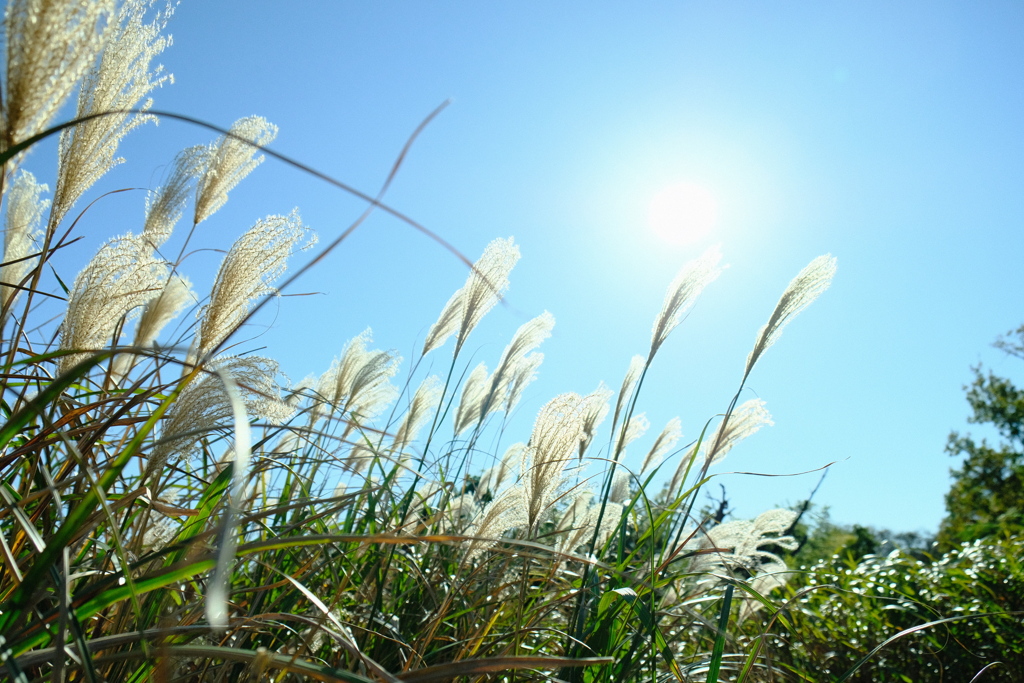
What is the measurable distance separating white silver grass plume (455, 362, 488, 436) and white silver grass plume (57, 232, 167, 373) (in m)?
1.71

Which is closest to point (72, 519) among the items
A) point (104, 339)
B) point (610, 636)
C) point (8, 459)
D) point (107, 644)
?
point (107, 644)

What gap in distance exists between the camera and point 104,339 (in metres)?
1.58

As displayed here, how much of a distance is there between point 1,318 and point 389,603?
1.59 metres

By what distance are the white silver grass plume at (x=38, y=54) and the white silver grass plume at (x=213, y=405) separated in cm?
47

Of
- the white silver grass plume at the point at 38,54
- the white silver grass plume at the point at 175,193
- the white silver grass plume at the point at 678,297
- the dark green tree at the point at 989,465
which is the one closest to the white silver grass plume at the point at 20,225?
the white silver grass plume at the point at 175,193

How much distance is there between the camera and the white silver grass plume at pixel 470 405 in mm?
3188

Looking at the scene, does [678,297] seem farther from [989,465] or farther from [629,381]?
[989,465]

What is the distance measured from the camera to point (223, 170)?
2.09 m

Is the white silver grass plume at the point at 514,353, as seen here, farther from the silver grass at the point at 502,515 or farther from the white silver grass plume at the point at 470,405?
the silver grass at the point at 502,515

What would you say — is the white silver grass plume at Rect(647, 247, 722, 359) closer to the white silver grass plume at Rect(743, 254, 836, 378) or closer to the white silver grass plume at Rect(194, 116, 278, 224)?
the white silver grass plume at Rect(743, 254, 836, 378)

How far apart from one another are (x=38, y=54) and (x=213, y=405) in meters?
0.63

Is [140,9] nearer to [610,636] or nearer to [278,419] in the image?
[278,419]

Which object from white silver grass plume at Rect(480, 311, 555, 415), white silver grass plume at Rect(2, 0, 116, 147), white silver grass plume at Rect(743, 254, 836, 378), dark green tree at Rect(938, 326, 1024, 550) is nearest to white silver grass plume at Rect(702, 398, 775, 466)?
white silver grass plume at Rect(743, 254, 836, 378)

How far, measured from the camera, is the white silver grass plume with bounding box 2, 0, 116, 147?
0.88 meters
